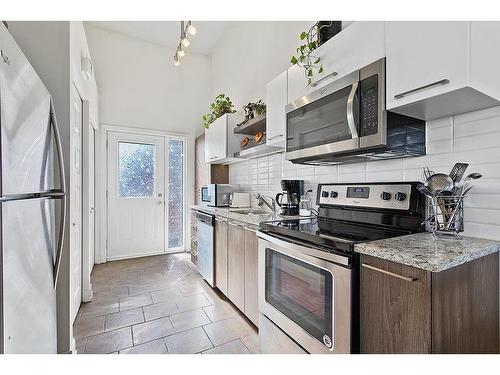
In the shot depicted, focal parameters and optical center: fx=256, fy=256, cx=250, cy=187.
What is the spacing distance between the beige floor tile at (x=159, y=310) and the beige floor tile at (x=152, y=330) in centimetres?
9

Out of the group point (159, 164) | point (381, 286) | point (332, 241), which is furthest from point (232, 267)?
point (159, 164)

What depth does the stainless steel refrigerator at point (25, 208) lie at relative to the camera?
0.85 metres

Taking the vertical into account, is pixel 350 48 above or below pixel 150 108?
below

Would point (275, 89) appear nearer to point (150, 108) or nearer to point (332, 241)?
point (332, 241)

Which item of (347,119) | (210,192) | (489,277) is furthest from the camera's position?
(210,192)

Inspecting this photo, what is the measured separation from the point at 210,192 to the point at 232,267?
1312 mm

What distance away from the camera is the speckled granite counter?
895 mm

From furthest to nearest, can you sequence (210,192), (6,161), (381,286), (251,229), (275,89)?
1. (210,192)
2. (275,89)
3. (251,229)
4. (381,286)
5. (6,161)

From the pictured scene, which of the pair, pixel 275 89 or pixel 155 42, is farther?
pixel 155 42

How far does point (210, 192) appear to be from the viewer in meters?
3.42

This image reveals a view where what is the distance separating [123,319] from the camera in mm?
2186

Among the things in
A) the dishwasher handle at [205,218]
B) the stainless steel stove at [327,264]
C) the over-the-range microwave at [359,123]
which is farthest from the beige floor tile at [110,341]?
the over-the-range microwave at [359,123]

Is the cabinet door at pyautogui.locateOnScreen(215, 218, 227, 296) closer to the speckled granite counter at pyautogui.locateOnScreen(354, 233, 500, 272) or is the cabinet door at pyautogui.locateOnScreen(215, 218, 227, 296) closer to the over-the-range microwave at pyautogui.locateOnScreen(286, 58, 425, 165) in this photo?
the over-the-range microwave at pyautogui.locateOnScreen(286, 58, 425, 165)

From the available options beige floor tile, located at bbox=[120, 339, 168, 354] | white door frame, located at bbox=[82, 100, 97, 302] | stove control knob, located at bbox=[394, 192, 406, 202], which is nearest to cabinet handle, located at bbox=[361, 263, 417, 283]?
stove control knob, located at bbox=[394, 192, 406, 202]
